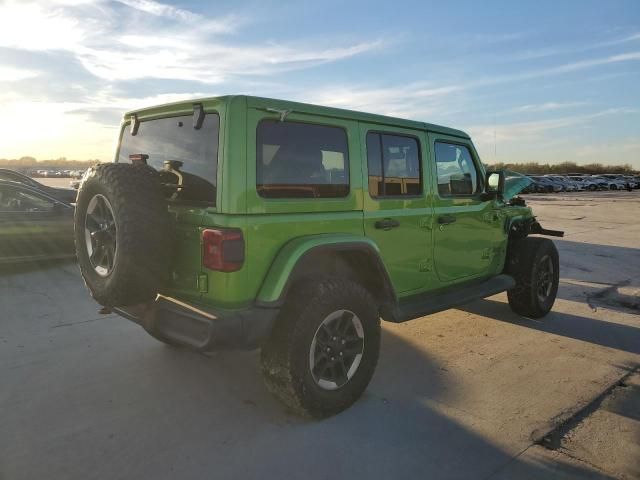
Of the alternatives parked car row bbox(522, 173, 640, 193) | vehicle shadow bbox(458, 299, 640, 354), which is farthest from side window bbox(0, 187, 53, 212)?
parked car row bbox(522, 173, 640, 193)

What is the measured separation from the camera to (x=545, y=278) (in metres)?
5.30

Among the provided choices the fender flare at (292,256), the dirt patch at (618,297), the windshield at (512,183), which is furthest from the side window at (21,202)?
the dirt patch at (618,297)

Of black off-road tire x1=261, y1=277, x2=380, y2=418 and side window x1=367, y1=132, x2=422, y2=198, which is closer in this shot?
black off-road tire x1=261, y1=277, x2=380, y2=418

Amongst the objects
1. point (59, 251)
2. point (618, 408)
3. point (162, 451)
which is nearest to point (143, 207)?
point (162, 451)

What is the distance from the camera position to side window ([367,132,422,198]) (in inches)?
141

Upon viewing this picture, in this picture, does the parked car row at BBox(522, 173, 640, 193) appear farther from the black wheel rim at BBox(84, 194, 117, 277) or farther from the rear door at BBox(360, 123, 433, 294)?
the black wheel rim at BBox(84, 194, 117, 277)

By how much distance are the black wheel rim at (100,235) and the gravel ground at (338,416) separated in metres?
0.92

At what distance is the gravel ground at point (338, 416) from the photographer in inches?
102

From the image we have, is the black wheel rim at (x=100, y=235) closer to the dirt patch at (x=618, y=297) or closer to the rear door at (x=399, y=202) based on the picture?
the rear door at (x=399, y=202)

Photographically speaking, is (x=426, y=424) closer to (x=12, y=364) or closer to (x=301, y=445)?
(x=301, y=445)

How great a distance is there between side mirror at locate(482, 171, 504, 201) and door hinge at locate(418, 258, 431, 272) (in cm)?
114

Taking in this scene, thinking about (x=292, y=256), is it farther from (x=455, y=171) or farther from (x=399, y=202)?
(x=455, y=171)

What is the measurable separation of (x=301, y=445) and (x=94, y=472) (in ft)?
3.58

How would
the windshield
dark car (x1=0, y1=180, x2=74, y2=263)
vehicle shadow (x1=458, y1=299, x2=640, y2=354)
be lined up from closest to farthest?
vehicle shadow (x1=458, y1=299, x2=640, y2=354), the windshield, dark car (x1=0, y1=180, x2=74, y2=263)
